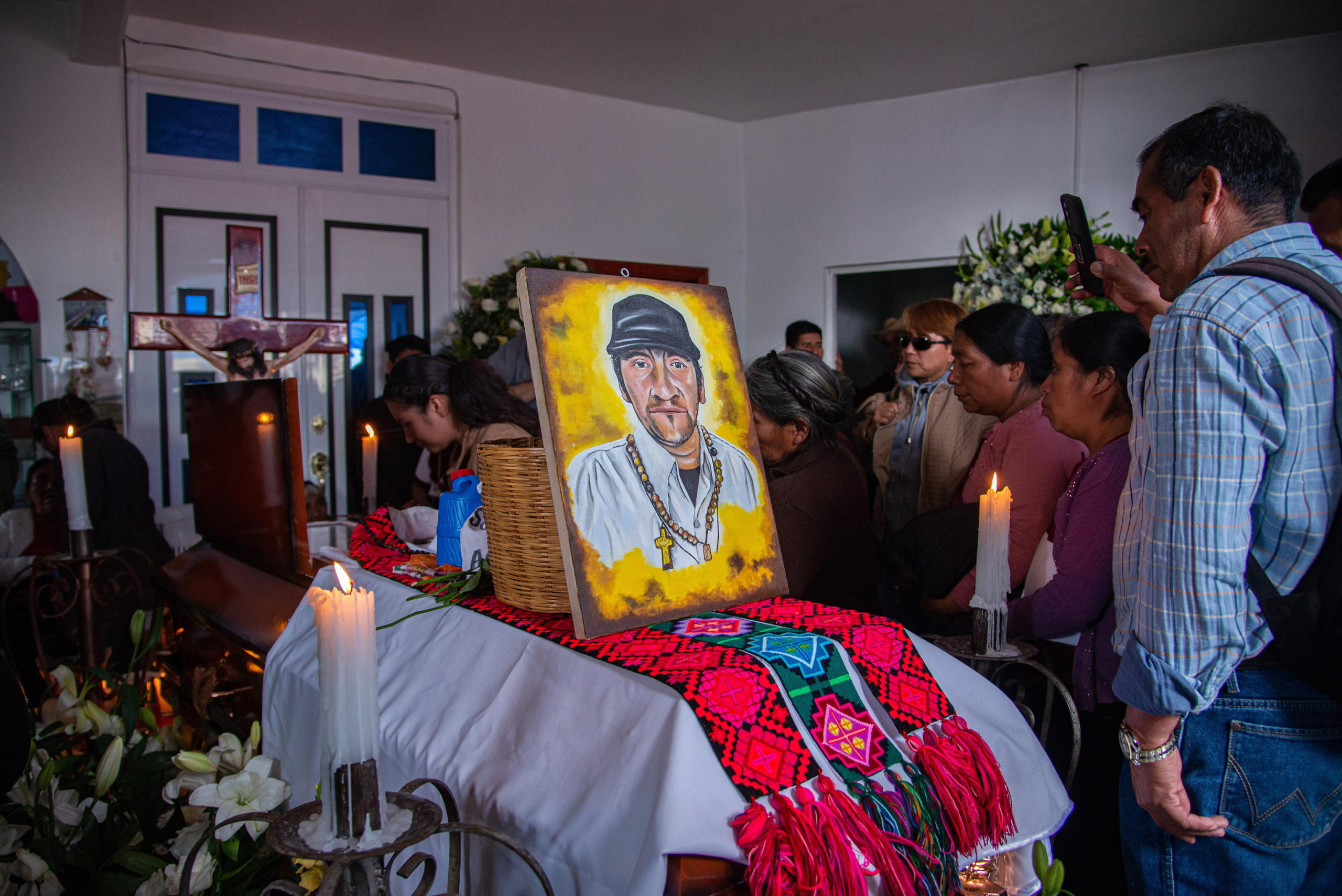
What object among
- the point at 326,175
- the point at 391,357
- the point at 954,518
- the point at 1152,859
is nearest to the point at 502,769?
the point at 1152,859

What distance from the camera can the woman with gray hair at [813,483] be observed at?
1745 millimetres

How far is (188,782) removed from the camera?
115 centimetres

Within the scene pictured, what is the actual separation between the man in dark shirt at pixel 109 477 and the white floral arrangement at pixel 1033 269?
176 inches

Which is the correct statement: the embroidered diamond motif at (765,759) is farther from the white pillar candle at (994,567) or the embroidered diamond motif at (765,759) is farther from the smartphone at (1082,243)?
the smartphone at (1082,243)

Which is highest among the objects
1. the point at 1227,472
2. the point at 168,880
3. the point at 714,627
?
the point at 1227,472

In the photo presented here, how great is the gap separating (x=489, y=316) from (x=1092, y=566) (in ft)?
15.9

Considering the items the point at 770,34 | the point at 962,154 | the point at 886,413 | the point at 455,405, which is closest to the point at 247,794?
the point at 455,405

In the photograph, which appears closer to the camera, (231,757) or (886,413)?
(231,757)

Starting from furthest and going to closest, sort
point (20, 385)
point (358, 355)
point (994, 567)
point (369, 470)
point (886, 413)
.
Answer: point (358, 355) < point (20, 385) < point (886, 413) < point (369, 470) < point (994, 567)

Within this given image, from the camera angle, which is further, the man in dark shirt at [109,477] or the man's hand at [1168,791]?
the man in dark shirt at [109,477]

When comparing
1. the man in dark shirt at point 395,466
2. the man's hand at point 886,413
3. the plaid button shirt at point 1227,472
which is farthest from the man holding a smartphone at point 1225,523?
the man in dark shirt at point 395,466

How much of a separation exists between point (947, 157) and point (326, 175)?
4.39 meters

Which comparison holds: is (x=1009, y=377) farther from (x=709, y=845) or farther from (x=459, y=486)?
(x=709, y=845)

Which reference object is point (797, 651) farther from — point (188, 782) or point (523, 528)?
point (188, 782)
